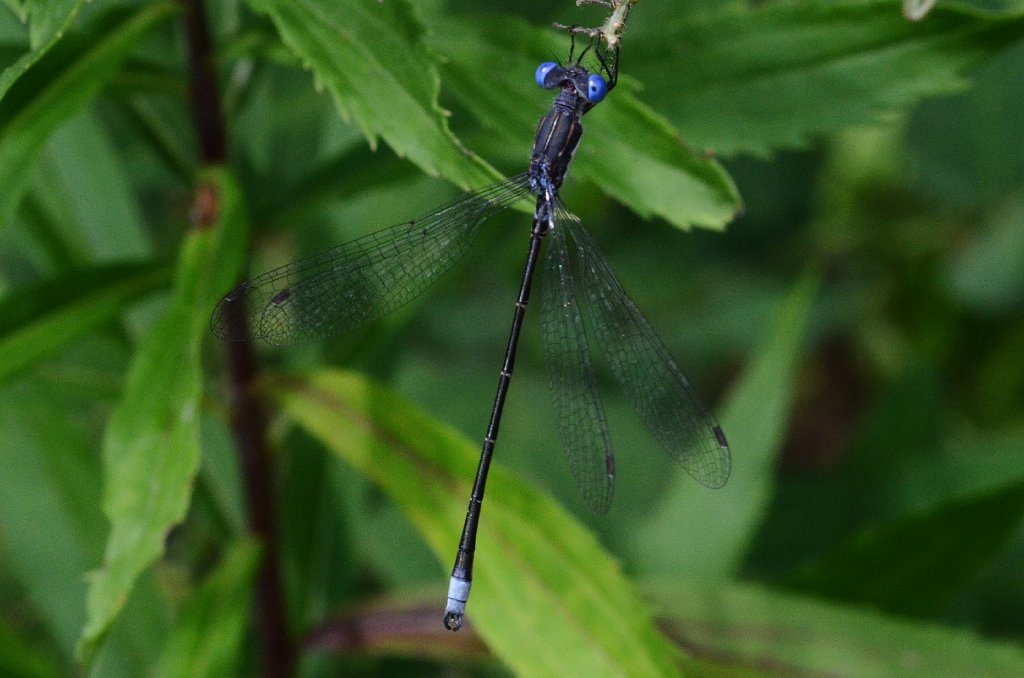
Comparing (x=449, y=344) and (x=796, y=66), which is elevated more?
(x=796, y=66)

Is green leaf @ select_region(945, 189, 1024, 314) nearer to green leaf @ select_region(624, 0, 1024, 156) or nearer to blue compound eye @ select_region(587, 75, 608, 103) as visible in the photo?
green leaf @ select_region(624, 0, 1024, 156)

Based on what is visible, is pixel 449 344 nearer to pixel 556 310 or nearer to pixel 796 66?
pixel 556 310

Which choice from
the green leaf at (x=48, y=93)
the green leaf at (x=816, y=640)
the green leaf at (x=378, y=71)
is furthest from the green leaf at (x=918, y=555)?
the green leaf at (x=48, y=93)

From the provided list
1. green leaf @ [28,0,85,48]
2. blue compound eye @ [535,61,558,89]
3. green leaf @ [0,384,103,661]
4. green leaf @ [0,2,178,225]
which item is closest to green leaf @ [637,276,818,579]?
blue compound eye @ [535,61,558,89]

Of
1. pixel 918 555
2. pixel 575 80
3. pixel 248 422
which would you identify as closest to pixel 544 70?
pixel 575 80

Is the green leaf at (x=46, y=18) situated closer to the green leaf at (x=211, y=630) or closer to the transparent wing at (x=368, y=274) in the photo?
the transparent wing at (x=368, y=274)

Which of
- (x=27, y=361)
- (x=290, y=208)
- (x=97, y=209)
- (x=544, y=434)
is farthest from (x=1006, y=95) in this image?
(x=27, y=361)
